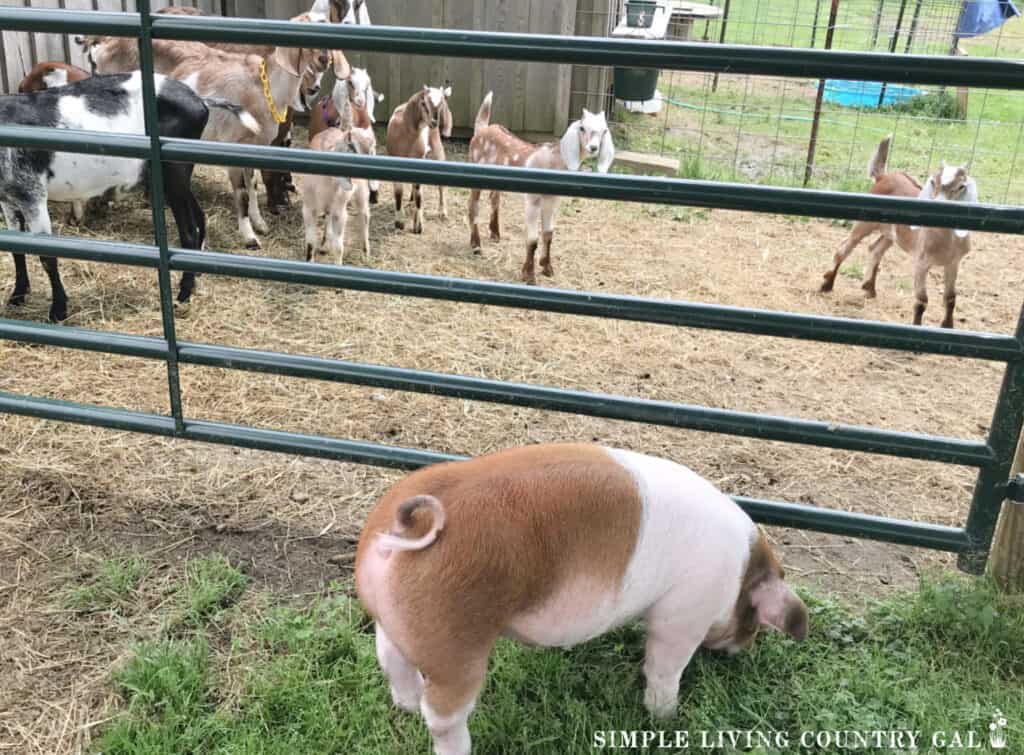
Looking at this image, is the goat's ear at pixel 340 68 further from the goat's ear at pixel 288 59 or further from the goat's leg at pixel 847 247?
the goat's leg at pixel 847 247

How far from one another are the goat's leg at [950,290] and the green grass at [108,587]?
490 cm

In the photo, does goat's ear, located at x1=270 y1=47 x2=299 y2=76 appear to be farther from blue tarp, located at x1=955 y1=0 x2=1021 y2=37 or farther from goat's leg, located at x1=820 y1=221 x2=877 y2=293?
blue tarp, located at x1=955 y1=0 x2=1021 y2=37

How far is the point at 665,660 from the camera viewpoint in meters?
2.27

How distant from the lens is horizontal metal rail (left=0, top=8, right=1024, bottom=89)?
228 cm

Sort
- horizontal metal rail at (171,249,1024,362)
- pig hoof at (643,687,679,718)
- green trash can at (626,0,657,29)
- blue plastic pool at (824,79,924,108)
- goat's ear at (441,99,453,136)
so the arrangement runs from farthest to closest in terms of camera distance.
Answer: blue plastic pool at (824,79,924,108)
green trash can at (626,0,657,29)
goat's ear at (441,99,453,136)
horizontal metal rail at (171,249,1024,362)
pig hoof at (643,687,679,718)

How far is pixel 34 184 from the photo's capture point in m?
4.73

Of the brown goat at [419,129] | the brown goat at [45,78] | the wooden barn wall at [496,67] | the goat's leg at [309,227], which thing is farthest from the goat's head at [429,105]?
the wooden barn wall at [496,67]

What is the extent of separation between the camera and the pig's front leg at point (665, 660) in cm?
223

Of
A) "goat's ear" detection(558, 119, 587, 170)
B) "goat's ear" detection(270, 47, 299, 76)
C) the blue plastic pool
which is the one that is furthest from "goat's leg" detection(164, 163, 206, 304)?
the blue plastic pool

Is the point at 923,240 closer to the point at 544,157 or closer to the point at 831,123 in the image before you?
the point at 544,157

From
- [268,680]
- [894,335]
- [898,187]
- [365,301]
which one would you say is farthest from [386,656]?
[898,187]

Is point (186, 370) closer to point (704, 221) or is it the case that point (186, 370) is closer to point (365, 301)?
point (365, 301)

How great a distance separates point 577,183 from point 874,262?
169 inches

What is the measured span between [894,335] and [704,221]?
526 cm
